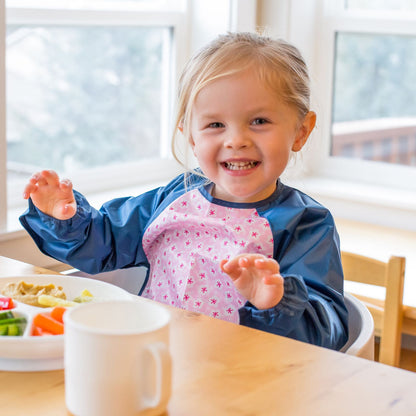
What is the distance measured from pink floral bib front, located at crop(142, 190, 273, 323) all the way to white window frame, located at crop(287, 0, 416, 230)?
0.97 meters

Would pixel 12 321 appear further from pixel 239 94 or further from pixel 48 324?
pixel 239 94

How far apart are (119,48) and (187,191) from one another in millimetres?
927

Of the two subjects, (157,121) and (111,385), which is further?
(157,121)

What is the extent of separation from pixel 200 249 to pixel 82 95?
0.96 metres

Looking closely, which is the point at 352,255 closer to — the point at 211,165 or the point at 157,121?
the point at 211,165

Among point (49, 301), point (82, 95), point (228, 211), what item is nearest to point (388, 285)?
point (228, 211)

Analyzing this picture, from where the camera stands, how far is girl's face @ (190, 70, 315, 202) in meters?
1.20

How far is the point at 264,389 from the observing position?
0.73m

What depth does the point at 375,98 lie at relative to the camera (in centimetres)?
234

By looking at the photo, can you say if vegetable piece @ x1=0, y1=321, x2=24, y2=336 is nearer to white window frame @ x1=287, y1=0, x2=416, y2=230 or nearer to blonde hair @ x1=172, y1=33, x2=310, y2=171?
blonde hair @ x1=172, y1=33, x2=310, y2=171

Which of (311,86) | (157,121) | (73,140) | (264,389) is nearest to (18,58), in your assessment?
(73,140)

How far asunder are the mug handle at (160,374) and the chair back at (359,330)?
35 centimetres

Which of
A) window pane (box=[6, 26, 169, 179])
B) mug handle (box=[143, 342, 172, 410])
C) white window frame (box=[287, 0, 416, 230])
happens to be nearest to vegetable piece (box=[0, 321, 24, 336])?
mug handle (box=[143, 342, 172, 410])

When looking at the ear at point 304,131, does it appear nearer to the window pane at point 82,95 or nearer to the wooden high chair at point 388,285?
the wooden high chair at point 388,285
